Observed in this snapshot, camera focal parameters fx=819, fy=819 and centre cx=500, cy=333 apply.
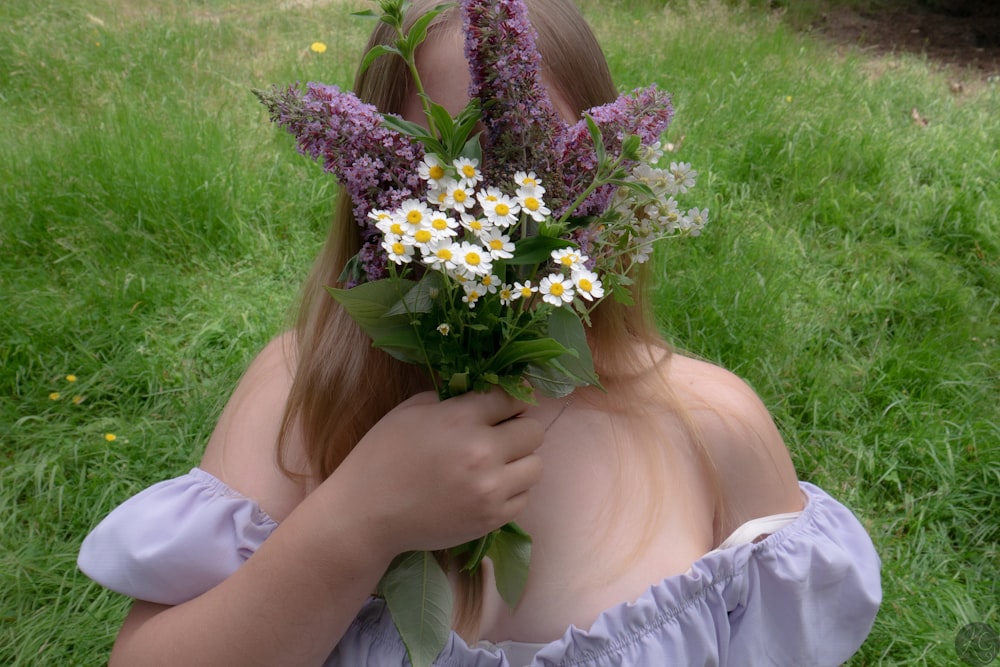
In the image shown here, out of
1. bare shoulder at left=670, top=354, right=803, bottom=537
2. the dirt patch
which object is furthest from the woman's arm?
the dirt patch

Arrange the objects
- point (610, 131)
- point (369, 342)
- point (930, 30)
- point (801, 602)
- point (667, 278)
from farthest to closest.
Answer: point (930, 30), point (667, 278), point (801, 602), point (369, 342), point (610, 131)

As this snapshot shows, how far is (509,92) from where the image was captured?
0.70m

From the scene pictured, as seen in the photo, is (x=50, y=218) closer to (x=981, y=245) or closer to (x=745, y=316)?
(x=745, y=316)

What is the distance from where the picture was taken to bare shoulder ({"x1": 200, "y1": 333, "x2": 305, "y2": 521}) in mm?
1104

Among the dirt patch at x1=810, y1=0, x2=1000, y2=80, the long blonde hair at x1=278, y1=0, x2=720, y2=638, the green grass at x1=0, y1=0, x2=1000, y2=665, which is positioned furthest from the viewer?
the dirt patch at x1=810, y1=0, x2=1000, y2=80

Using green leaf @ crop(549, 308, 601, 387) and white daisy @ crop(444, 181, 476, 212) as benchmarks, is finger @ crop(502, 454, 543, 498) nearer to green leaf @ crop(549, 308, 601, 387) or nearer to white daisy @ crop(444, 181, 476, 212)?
green leaf @ crop(549, 308, 601, 387)

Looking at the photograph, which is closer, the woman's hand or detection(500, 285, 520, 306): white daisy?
detection(500, 285, 520, 306): white daisy

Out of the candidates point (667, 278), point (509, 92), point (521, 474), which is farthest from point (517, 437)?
point (667, 278)

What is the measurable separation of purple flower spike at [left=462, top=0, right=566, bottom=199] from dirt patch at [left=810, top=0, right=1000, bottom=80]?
14.2 ft

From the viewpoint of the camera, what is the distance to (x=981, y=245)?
8.67ft

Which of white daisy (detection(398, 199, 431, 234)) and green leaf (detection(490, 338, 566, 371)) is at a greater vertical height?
white daisy (detection(398, 199, 431, 234))

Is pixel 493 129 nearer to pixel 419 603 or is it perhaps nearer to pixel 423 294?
pixel 423 294

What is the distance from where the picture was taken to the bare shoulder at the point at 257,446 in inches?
43.5

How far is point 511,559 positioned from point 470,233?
1.35 ft
